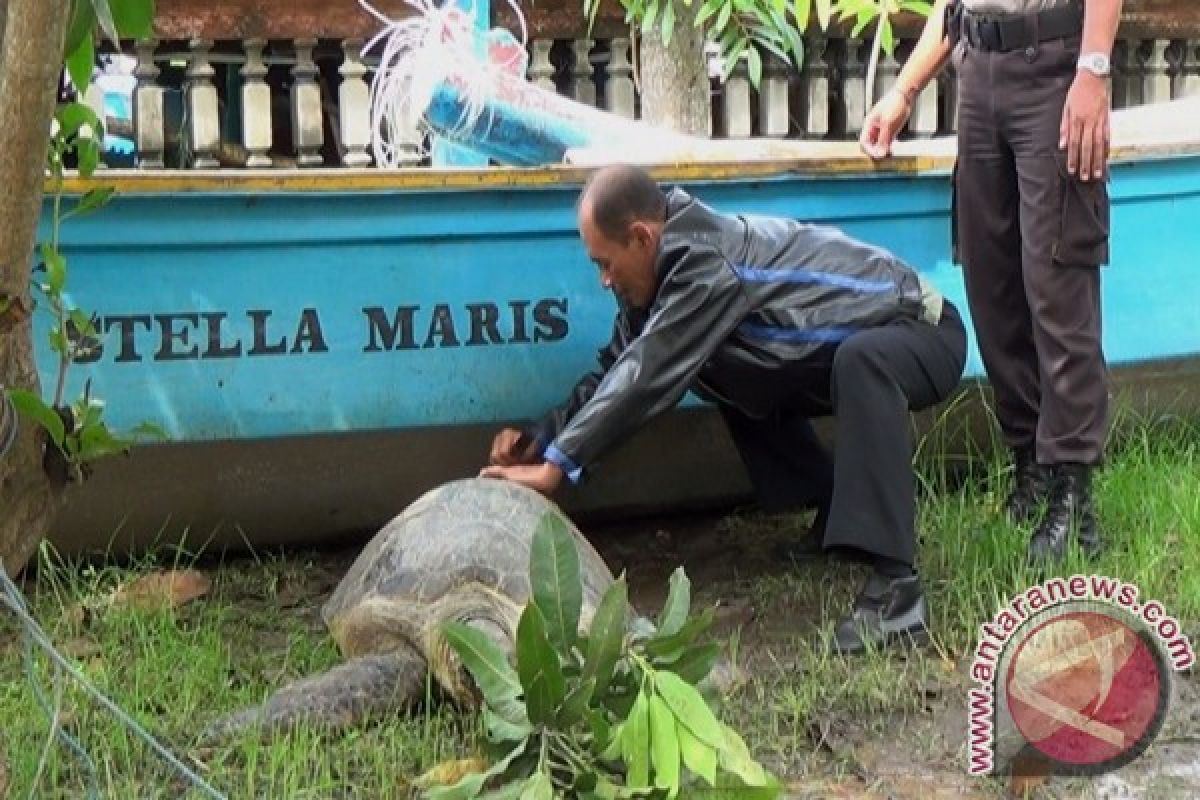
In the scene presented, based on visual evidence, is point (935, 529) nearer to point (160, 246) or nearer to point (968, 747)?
point (968, 747)

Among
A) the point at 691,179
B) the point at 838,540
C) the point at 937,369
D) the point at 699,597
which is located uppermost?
the point at 691,179

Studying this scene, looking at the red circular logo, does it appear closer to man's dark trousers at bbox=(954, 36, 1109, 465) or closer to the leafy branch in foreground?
the leafy branch in foreground

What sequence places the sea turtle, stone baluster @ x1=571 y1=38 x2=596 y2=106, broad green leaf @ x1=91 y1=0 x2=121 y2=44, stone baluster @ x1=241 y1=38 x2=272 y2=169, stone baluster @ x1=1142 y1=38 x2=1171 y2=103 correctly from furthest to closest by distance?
stone baluster @ x1=1142 y1=38 x2=1171 y2=103 < stone baluster @ x1=571 y1=38 x2=596 y2=106 < stone baluster @ x1=241 y1=38 x2=272 y2=169 < the sea turtle < broad green leaf @ x1=91 y1=0 x2=121 y2=44

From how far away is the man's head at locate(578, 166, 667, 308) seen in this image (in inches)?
151

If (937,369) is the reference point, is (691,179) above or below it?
above

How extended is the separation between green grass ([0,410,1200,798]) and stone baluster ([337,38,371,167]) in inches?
102

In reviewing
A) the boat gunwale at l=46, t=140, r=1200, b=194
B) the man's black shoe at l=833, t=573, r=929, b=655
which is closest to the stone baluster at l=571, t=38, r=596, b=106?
the boat gunwale at l=46, t=140, r=1200, b=194

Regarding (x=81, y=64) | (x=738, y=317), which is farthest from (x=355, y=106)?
(x=81, y=64)

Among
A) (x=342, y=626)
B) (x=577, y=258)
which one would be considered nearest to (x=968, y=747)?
(x=342, y=626)

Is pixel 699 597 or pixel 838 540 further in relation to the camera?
pixel 699 597

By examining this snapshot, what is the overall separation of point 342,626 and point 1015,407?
1798mm

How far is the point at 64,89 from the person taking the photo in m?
5.86

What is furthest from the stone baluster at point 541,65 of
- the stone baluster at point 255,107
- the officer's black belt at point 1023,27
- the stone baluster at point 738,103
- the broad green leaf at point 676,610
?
the broad green leaf at point 676,610

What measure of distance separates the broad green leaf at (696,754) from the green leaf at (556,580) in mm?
271
